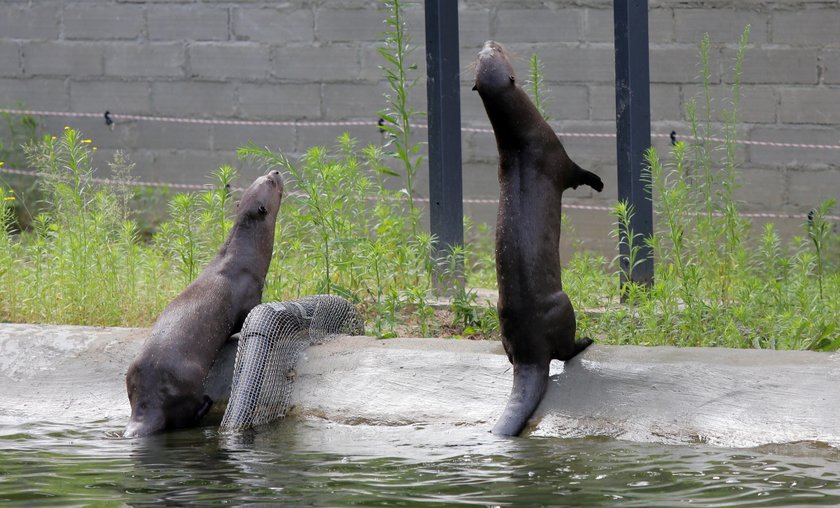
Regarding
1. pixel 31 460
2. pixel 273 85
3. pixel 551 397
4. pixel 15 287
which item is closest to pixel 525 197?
pixel 551 397

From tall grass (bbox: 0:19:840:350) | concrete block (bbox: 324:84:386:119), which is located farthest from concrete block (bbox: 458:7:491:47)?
tall grass (bbox: 0:19:840:350)

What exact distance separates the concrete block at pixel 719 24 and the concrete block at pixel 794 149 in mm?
621

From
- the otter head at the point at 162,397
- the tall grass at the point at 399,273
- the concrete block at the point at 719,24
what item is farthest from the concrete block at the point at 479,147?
the otter head at the point at 162,397

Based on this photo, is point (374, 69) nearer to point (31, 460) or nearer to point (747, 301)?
point (747, 301)

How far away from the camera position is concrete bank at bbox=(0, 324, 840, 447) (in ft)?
14.9

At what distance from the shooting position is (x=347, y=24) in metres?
9.20

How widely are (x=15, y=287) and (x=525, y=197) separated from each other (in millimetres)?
3102

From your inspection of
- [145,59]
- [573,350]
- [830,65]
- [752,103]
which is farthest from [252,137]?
[573,350]

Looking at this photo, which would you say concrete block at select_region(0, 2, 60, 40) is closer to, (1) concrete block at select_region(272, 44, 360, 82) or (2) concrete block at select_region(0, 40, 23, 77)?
(2) concrete block at select_region(0, 40, 23, 77)

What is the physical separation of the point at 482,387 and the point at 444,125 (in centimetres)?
195

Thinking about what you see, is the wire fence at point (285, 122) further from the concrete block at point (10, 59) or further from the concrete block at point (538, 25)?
the concrete block at point (538, 25)

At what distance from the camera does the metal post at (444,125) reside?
6.55 meters

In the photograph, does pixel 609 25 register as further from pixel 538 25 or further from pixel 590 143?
pixel 590 143

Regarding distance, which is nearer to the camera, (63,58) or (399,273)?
(399,273)
